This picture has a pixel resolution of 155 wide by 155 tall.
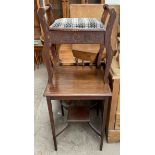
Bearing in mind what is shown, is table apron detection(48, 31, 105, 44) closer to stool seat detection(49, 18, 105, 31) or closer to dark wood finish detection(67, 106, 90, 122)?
stool seat detection(49, 18, 105, 31)

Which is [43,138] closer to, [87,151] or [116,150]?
[87,151]

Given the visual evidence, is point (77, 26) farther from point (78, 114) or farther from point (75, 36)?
point (78, 114)

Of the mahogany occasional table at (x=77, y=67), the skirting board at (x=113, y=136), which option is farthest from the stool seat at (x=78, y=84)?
the skirting board at (x=113, y=136)

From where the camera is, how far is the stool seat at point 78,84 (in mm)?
1229

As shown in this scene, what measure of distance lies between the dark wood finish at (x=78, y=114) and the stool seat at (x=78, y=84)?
35cm

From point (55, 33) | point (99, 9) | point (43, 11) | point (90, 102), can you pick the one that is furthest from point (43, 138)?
point (99, 9)

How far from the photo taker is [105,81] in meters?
1.33

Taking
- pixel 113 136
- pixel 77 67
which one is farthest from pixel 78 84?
pixel 113 136

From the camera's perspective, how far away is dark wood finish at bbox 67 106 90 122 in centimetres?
151
